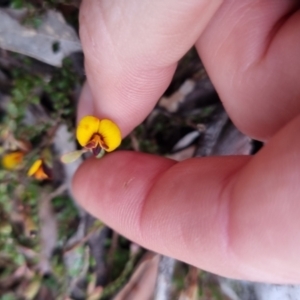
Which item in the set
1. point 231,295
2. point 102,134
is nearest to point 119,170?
point 102,134

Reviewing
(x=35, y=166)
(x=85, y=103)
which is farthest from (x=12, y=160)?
(x=85, y=103)

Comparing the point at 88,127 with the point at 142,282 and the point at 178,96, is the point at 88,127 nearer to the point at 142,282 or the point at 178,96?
the point at 178,96

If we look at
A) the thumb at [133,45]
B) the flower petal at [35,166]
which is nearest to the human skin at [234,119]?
the thumb at [133,45]

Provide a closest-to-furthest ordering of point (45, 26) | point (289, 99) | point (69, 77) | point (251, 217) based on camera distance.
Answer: point (251, 217)
point (289, 99)
point (45, 26)
point (69, 77)

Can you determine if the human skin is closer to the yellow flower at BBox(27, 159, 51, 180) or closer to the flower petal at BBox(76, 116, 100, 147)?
the flower petal at BBox(76, 116, 100, 147)

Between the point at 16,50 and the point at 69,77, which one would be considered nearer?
the point at 16,50

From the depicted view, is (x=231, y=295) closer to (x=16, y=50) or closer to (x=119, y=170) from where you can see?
(x=119, y=170)

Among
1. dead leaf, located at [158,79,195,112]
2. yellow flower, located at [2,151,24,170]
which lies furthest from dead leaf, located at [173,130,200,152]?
yellow flower, located at [2,151,24,170]
